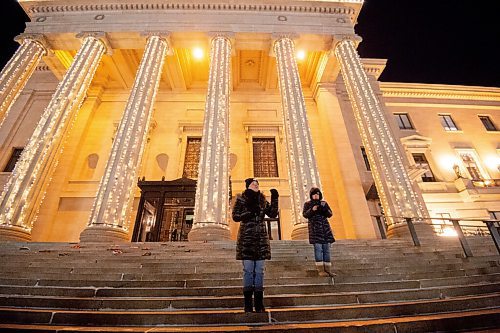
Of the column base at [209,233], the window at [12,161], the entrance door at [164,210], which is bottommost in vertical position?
the column base at [209,233]

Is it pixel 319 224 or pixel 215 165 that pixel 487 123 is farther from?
pixel 319 224

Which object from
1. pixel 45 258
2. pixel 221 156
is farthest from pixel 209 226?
pixel 45 258

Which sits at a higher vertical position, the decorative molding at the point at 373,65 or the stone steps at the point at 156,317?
the decorative molding at the point at 373,65

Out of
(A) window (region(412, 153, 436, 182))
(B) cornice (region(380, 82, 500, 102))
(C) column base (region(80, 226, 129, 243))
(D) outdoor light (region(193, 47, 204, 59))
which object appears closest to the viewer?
(C) column base (region(80, 226, 129, 243))

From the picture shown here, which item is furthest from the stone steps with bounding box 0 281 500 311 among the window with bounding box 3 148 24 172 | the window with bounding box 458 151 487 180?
the window with bounding box 458 151 487 180

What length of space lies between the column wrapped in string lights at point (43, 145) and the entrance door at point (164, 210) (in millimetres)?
3852

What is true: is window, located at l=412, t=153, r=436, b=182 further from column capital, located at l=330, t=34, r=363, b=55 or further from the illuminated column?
the illuminated column

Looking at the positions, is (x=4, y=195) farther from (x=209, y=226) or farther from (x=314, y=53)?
(x=314, y=53)

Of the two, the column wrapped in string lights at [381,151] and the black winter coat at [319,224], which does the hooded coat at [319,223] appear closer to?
the black winter coat at [319,224]

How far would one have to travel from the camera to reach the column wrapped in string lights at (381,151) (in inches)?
364

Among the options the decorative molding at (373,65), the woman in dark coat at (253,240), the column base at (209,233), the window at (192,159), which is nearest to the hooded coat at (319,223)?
the woman in dark coat at (253,240)

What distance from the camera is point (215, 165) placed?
9555 millimetres

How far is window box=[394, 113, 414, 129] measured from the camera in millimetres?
19128

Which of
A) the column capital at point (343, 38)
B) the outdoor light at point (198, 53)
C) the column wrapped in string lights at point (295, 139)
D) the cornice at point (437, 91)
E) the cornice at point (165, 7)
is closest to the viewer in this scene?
the column wrapped in string lights at point (295, 139)
